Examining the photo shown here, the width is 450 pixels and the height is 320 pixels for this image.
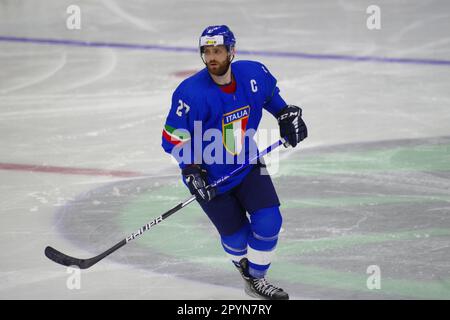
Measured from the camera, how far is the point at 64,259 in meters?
4.27

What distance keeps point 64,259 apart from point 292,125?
3.93 feet

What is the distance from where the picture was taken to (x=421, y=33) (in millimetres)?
8820

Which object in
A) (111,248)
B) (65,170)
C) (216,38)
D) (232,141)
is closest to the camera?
(216,38)

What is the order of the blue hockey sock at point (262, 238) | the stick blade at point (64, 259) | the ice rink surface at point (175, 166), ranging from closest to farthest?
the blue hockey sock at point (262, 238) → the stick blade at point (64, 259) → the ice rink surface at point (175, 166)

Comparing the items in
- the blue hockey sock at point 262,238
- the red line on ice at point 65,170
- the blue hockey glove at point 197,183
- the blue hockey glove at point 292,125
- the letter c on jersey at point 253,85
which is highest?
the letter c on jersey at point 253,85

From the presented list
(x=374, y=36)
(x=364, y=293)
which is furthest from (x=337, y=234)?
(x=374, y=36)

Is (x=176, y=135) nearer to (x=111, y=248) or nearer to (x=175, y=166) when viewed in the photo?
(x=111, y=248)

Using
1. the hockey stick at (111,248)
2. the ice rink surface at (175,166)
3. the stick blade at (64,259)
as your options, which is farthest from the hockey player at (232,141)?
the stick blade at (64,259)

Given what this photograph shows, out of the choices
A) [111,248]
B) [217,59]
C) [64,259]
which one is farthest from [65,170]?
[217,59]

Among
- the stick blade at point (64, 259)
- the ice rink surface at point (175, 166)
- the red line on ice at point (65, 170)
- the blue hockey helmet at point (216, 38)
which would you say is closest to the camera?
the blue hockey helmet at point (216, 38)

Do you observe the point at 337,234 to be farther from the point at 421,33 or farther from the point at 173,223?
the point at 421,33

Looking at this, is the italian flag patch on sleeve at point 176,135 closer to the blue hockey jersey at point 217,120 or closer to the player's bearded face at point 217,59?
the blue hockey jersey at point 217,120

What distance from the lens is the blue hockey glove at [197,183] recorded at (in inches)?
151

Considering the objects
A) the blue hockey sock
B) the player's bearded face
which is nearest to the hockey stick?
the blue hockey sock
